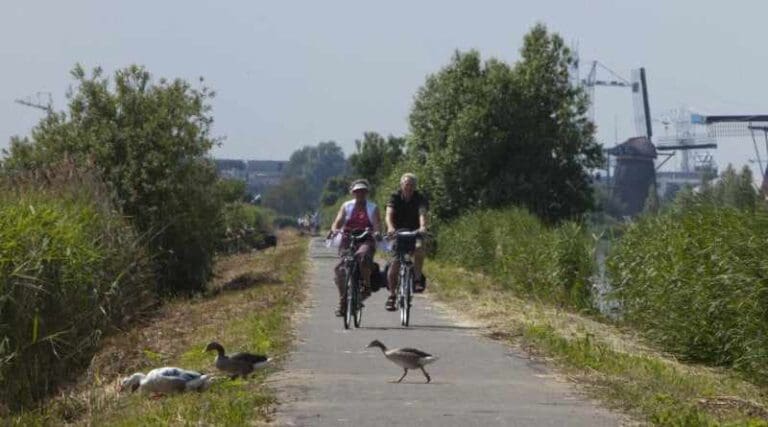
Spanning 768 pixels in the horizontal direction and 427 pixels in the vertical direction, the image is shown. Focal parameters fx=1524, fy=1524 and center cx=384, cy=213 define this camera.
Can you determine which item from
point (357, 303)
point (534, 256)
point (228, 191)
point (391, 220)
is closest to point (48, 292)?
point (357, 303)

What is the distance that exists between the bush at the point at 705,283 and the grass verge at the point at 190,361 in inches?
188

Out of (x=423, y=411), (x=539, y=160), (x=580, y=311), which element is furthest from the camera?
(x=539, y=160)

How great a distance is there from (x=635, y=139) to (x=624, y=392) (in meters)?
117

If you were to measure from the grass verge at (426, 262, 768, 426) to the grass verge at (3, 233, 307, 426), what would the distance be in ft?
9.11

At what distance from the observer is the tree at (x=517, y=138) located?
51.5 m

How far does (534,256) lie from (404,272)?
12128mm

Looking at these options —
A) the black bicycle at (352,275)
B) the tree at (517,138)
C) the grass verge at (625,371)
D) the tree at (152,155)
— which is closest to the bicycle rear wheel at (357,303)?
the black bicycle at (352,275)

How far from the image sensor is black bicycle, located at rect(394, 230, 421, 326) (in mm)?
18984

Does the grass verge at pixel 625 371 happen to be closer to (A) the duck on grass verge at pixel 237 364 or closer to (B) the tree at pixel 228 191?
(A) the duck on grass verge at pixel 237 364

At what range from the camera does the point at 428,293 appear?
2897 cm

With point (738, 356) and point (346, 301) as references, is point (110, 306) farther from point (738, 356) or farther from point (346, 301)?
point (738, 356)

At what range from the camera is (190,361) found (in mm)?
15547

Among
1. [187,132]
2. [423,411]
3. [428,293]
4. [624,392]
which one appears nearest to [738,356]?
[624,392]

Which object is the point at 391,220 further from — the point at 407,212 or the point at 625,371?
the point at 625,371
